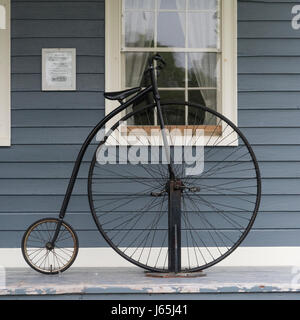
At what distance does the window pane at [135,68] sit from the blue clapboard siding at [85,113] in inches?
7.5

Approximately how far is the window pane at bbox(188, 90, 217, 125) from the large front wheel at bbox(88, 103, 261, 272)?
0.09 m

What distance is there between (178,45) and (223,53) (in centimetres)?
33

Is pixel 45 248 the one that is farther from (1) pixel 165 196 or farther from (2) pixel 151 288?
(2) pixel 151 288

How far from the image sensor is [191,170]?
516cm

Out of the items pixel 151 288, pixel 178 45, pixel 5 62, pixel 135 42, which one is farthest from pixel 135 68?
pixel 151 288

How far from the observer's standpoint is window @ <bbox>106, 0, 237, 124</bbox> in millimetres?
5207

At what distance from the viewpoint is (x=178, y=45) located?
5223 millimetres

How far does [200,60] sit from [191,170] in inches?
31.9

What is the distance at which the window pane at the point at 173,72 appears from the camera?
5219mm

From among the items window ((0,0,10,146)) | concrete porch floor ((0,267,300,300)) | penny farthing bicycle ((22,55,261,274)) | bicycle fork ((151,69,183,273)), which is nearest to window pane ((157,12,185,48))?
penny farthing bicycle ((22,55,261,274))

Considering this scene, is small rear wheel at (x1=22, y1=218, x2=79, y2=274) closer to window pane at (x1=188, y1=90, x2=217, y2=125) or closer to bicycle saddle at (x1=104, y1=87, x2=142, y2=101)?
bicycle saddle at (x1=104, y1=87, x2=142, y2=101)

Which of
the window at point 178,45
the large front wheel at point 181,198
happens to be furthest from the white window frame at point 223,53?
the large front wheel at point 181,198
